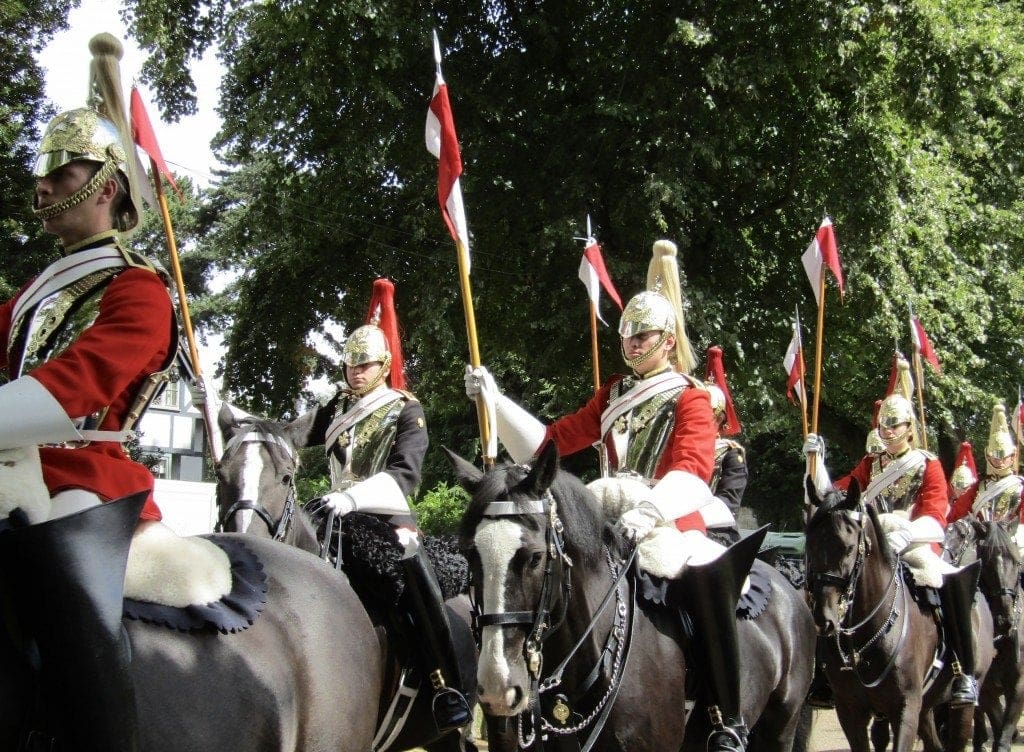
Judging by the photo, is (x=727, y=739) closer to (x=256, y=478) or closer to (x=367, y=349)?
(x=256, y=478)

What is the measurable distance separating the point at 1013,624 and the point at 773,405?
269 inches

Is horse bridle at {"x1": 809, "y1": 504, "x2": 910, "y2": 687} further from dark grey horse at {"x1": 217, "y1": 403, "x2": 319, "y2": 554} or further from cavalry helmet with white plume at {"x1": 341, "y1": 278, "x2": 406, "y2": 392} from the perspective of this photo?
dark grey horse at {"x1": 217, "y1": 403, "x2": 319, "y2": 554}

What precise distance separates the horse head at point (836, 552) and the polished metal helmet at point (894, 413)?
1.93 m

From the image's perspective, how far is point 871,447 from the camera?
35.3 ft

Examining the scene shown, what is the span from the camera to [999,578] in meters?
11.5

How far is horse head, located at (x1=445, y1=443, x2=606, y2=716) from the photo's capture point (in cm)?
454

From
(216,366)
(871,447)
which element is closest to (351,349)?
(871,447)

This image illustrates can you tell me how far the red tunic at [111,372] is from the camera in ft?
10.4

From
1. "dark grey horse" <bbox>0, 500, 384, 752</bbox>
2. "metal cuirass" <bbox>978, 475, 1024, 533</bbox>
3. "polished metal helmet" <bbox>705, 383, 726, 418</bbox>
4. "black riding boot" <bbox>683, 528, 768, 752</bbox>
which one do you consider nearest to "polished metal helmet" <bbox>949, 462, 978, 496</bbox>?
"metal cuirass" <bbox>978, 475, 1024, 533</bbox>

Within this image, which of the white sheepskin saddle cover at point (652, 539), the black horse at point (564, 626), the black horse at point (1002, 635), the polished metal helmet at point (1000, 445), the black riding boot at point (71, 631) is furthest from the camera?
the polished metal helmet at point (1000, 445)

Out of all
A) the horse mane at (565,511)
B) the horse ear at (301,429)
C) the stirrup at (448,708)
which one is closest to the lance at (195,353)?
the horse ear at (301,429)

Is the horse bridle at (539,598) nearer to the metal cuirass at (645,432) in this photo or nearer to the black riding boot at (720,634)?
the black riding boot at (720,634)

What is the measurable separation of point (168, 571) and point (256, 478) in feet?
8.76

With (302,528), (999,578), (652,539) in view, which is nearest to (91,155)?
(302,528)
